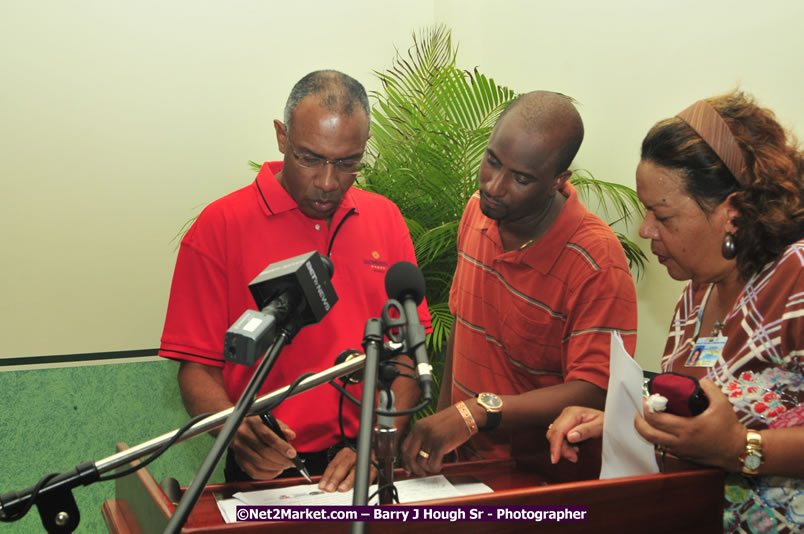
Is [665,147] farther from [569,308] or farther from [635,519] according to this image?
[635,519]

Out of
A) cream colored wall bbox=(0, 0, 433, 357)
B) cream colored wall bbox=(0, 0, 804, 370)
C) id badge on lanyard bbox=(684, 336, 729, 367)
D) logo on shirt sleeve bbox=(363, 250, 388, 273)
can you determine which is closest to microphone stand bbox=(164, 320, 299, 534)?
id badge on lanyard bbox=(684, 336, 729, 367)

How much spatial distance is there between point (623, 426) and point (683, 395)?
0.13 metres

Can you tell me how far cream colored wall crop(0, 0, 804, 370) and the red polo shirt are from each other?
1.75 m

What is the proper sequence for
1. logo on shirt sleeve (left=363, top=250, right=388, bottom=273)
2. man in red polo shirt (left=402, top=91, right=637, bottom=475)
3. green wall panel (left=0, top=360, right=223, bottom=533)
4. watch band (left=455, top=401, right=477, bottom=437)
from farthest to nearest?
1. green wall panel (left=0, top=360, right=223, bottom=533)
2. logo on shirt sleeve (left=363, top=250, right=388, bottom=273)
3. man in red polo shirt (left=402, top=91, right=637, bottom=475)
4. watch band (left=455, top=401, right=477, bottom=437)

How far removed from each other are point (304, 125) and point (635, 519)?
123 cm

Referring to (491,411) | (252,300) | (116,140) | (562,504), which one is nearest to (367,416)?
(562,504)

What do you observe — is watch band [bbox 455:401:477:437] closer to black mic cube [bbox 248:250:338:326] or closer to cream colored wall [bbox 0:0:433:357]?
black mic cube [bbox 248:250:338:326]

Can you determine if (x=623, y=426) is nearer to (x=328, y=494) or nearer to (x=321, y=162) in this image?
(x=328, y=494)

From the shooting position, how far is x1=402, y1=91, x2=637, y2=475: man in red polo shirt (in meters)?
1.70

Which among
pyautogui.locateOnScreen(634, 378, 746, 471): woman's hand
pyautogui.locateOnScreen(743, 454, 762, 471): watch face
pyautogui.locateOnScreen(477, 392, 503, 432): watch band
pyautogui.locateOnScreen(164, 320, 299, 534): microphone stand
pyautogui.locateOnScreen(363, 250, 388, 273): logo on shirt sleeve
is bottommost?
pyautogui.locateOnScreen(477, 392, 503, 432): watch band

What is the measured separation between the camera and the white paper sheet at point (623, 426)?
1155 mm

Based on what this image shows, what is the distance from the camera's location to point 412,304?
0.95m

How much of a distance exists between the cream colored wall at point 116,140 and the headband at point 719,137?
2.90m

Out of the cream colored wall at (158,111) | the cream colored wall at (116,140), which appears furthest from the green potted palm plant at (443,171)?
the cream colored wall at (116,140)
